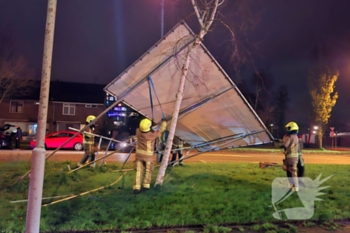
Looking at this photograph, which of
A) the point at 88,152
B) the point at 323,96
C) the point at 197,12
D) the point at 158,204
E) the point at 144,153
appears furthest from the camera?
the point at 323,96

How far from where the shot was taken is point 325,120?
3725cm

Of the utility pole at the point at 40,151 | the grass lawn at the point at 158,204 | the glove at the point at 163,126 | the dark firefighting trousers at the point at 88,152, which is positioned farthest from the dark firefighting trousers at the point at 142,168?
the dark firefighting trousers at the point at 88,152

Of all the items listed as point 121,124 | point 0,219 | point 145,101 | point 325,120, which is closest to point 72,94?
point 121,124

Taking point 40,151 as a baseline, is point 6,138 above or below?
below

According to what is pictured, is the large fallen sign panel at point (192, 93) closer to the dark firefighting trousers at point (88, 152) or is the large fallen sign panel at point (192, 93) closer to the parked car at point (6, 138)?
the dark firefighting trousers at point (88, 152)

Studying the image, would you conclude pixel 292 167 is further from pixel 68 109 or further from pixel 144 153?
pixel 68 109

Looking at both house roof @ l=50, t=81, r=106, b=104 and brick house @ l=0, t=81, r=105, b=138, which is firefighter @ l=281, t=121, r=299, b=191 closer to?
brick house @ l=0, t=81, r=105, b=138

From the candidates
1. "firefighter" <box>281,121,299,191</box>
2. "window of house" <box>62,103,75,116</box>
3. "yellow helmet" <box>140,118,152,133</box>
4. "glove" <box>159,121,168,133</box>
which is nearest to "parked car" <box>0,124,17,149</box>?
"glove" <box>159,121,168,133</box>

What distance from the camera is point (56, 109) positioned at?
4262 centimetres

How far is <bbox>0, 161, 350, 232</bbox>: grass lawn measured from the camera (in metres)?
5.40

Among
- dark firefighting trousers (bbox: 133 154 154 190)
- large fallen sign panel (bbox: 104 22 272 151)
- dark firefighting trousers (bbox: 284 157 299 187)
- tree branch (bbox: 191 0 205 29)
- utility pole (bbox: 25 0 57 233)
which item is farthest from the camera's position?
dark firefighting trousers (bbox: 284 157 299 187)

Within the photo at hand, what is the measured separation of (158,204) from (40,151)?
2.73 m

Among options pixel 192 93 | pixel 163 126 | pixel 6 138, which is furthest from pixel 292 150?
pixel 6 138

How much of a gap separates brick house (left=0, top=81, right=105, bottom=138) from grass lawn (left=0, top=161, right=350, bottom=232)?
33.0 m
